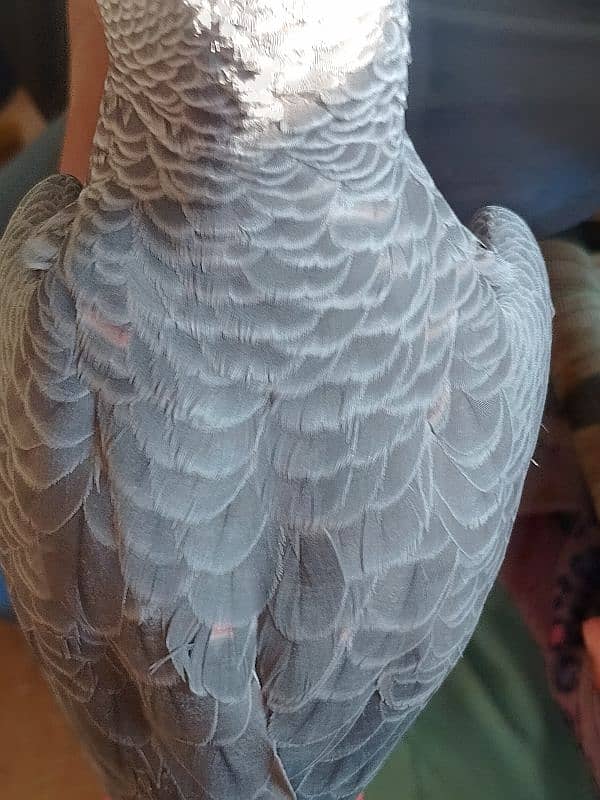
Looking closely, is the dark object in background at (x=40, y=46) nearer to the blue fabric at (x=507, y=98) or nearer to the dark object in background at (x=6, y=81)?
the dark object in background at (x=6, y=81)

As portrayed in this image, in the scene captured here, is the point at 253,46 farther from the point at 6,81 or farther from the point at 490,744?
the point at 6,81

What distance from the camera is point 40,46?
4.02 ft

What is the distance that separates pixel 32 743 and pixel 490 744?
1.91 feet

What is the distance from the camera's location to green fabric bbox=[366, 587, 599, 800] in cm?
90

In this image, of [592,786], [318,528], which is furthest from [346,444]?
[592,786]

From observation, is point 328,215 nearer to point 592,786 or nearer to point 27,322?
point 27,322

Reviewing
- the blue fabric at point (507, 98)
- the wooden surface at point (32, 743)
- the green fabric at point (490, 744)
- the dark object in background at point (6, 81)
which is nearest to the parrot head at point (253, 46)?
the blue fabric at point (507, 98)

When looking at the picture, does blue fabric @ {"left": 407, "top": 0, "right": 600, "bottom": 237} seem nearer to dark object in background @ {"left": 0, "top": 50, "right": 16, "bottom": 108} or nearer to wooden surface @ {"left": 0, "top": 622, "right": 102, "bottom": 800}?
wooden surface @ {"left": 0, "top": 622, "right": 102, "bottom": 800}

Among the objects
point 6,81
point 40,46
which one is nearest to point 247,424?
point 40,46

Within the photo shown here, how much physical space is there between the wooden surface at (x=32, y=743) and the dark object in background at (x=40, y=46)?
0.80 metres

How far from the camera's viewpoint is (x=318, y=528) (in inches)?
20.0

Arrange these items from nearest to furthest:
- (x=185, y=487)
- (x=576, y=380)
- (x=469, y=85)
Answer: (x=185, y=487)
(x=469, y=85)
(x=576, y=380)

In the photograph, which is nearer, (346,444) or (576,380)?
(346,444)

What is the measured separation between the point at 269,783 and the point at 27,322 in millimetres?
342
